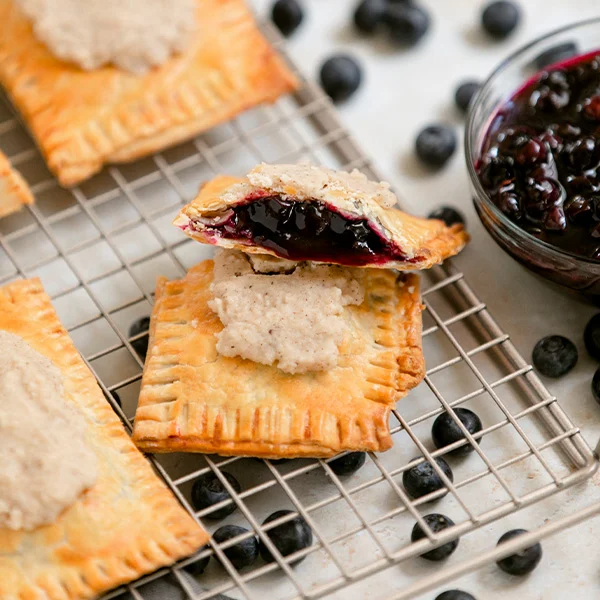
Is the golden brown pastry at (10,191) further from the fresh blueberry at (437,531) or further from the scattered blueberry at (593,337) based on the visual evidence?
the scattered blueberry at (593,337)

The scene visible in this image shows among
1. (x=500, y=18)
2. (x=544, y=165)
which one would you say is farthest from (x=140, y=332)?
(x=500, y=18)

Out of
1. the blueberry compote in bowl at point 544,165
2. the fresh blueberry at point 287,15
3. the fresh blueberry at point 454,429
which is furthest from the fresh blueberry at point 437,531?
the fresh blueberry at point 287,15

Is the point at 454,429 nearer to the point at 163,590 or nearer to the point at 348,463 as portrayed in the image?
the point at 348,463

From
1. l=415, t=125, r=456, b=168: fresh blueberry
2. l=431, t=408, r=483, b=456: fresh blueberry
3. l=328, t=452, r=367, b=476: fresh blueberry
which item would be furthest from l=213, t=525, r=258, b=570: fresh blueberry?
l=415, t=125, r=456, b=168: fresh blueberry

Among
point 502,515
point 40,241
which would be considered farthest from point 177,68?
point 502,515

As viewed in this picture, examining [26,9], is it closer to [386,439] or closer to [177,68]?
[177,68]

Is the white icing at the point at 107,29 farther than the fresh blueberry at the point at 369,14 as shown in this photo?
No
